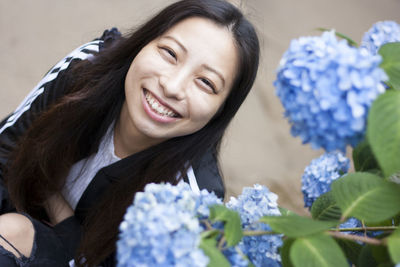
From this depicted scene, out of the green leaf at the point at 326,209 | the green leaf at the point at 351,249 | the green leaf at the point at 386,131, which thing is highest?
the green leaf at the point at 386,131

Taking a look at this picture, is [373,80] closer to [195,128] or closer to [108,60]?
[195,128]

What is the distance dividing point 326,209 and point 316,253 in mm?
170

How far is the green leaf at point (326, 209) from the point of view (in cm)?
55

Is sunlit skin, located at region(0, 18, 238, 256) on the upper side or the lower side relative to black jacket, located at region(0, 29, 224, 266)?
upper

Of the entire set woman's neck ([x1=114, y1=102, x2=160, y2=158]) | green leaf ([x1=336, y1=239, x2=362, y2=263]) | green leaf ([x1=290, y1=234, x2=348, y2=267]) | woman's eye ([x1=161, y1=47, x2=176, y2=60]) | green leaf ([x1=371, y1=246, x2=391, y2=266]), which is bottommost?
woman's neck ([x1=114, y1=102, x2=160, y2=158])

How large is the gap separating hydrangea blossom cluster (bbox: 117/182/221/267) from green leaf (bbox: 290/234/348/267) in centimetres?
8

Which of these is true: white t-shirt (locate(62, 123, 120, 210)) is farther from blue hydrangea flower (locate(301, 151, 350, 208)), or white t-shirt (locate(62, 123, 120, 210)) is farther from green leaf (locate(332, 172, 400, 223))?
green leaf (locate(332, 172, 400, 223))

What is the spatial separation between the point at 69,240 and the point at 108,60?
0.47m

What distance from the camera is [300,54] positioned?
15.6 inches

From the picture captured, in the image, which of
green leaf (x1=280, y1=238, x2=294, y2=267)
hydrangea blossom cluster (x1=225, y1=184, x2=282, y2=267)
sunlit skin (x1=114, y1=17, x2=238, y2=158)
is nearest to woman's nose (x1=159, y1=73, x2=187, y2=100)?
sunlit skin (x1=114, y1=17, x2=238, y2=158)

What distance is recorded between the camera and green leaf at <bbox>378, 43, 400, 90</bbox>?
420 mm

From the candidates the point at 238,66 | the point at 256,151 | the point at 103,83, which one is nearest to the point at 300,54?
the point at 238,66

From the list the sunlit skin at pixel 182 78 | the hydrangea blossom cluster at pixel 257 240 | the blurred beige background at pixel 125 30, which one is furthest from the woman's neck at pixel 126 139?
the blurred beige background at pixel 125 30

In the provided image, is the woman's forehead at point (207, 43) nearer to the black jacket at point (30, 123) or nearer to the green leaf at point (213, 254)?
the black jacket at point (30, 123)
